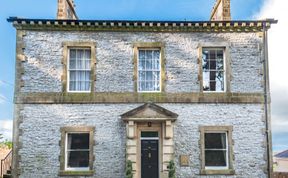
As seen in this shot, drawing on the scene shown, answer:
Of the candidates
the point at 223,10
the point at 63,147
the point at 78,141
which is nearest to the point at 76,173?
the point at 63,147

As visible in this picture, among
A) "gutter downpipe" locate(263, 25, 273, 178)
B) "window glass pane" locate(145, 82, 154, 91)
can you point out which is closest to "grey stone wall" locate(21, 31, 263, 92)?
"gutter downpipe" locate(263, 25, 273, 178)

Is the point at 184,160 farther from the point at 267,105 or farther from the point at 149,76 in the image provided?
the point at 267,105

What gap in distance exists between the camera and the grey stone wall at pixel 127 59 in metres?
16.4

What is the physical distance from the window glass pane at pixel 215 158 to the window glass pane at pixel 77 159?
5437mm

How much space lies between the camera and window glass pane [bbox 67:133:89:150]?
16078 millimetres

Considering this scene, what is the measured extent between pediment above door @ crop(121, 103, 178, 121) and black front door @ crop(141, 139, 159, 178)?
3.93ft

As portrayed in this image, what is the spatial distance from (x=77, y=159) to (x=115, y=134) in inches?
80.9

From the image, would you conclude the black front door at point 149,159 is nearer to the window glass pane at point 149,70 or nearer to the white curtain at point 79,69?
the window glass pane at point 149,70

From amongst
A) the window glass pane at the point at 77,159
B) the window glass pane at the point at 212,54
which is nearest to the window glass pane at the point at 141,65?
the window glass pane at the point at 212,54

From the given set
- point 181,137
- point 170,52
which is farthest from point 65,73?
point 181,137

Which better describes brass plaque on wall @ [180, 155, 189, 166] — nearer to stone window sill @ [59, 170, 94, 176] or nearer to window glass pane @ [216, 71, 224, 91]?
window glass pane @ [216, 71, 224, 91]

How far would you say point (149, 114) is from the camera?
1583 cm

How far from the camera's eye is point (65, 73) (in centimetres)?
1639

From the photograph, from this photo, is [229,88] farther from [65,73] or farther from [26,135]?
[26,135]
